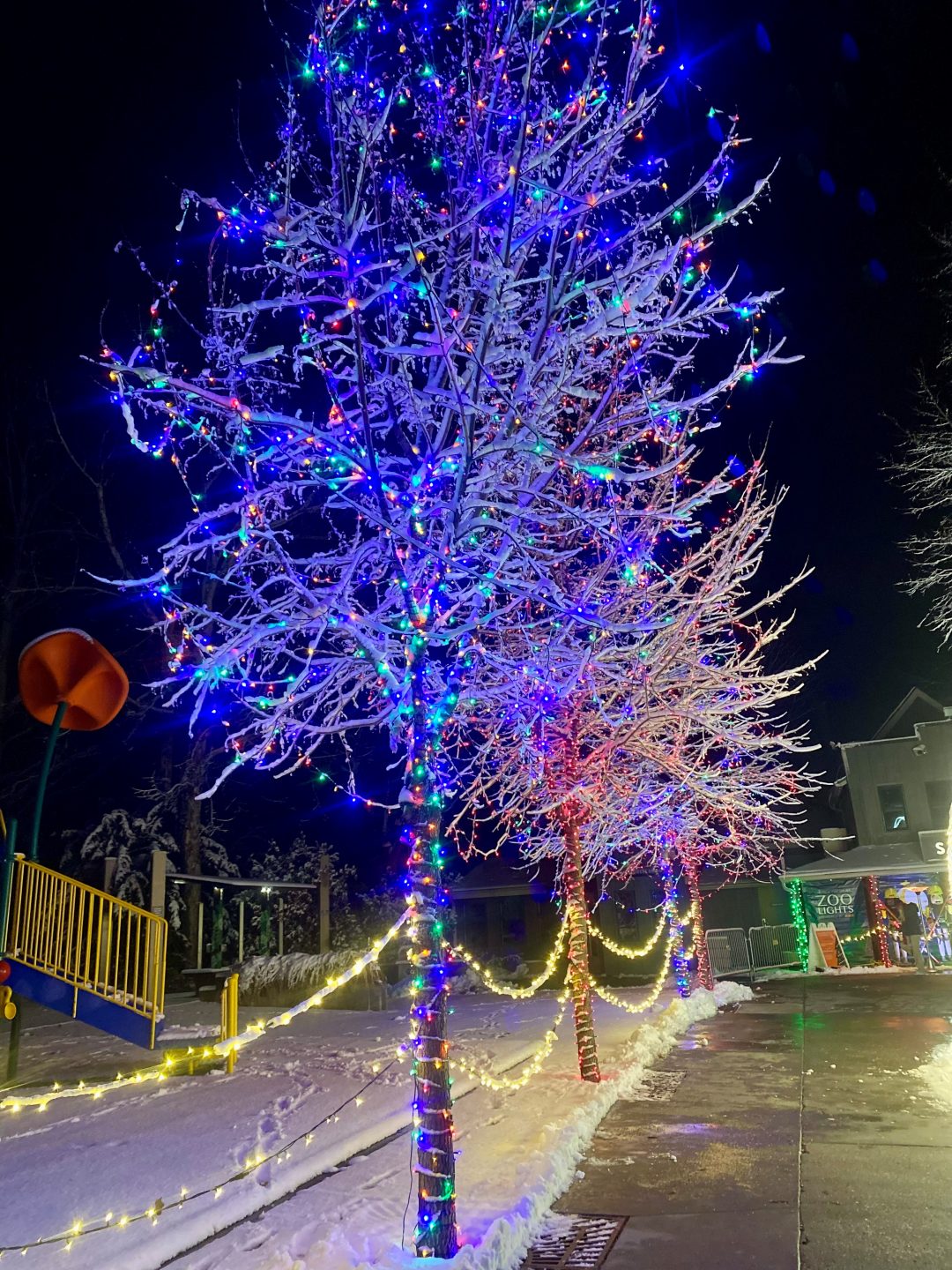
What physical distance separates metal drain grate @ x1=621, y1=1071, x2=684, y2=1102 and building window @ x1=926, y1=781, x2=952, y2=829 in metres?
22.1

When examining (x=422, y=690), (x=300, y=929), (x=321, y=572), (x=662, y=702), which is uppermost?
(x=321, y=572)

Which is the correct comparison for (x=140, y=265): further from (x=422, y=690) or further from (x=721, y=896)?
(x=721, y=896)

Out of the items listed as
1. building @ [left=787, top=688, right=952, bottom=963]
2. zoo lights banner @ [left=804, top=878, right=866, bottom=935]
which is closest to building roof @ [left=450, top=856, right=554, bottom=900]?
zoo lights banner @ [left=804, top=878, right=866, bottom=935]

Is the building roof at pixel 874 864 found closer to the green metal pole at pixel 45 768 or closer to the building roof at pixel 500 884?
the building roof at pixel 500 884

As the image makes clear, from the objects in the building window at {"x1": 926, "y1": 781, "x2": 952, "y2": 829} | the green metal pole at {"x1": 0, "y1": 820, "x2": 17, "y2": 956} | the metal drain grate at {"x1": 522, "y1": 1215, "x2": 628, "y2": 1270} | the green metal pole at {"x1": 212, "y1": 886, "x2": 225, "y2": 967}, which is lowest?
the metal drain grate at {"x1": 522, "y1": 1215, "x2": 628, "y2": 1270}

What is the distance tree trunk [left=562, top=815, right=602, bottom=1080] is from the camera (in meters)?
8.88

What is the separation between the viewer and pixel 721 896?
33.2m

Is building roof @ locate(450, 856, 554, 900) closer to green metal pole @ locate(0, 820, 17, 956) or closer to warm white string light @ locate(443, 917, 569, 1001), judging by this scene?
A: warm white string light @ locate(443, 917, 569, 1001)

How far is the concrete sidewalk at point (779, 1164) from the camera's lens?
4738 millimetres

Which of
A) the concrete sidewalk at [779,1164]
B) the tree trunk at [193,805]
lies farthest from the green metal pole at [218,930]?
the concrete sidewalk at [779,1164]

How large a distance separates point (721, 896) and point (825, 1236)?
30157mm

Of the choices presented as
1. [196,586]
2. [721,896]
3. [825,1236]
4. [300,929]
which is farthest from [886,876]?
[825,1236]

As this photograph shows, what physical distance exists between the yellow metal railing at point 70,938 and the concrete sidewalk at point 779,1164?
5286 mm

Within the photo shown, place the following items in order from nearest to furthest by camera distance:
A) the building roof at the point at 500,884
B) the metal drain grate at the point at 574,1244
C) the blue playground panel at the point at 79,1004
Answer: the metal drain grate at the point at 574,1244 → the blue playground panel at the point at 79,1004 → the building roof at the point at 500,884
